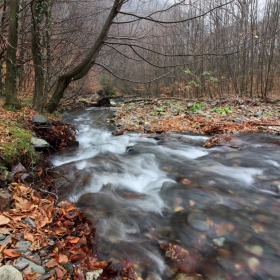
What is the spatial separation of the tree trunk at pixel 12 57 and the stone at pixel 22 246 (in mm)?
5511

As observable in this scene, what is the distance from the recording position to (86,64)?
7.96 meters

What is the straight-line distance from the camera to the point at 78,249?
225 centimetres

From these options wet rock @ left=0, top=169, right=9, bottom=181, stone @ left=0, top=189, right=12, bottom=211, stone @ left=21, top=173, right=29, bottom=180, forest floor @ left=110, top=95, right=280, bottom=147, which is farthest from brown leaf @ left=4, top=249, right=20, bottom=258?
forest floor @ left=110, top=95, right=280, bottom=147

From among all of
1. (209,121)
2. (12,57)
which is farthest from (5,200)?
(209,121)

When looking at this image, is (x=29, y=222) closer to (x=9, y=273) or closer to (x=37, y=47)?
(x=9, y=273)

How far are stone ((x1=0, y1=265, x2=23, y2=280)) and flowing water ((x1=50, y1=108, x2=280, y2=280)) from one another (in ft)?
3.58

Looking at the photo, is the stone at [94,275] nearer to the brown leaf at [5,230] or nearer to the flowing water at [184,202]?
the flowing water at [184,202]

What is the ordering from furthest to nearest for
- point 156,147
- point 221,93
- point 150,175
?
point 221,93 → point 156,147 → point 150,175

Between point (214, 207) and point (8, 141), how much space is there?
11.2ft

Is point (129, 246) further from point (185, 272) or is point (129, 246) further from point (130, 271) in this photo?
point (185, 272)

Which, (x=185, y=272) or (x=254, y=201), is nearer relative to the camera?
(x=185, y=272)

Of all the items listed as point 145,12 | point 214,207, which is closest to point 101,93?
point 145,12

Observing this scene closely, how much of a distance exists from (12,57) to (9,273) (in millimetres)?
6448

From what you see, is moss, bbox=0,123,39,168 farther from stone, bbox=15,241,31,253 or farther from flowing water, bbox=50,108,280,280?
stone, bbox=15,241,31,253
